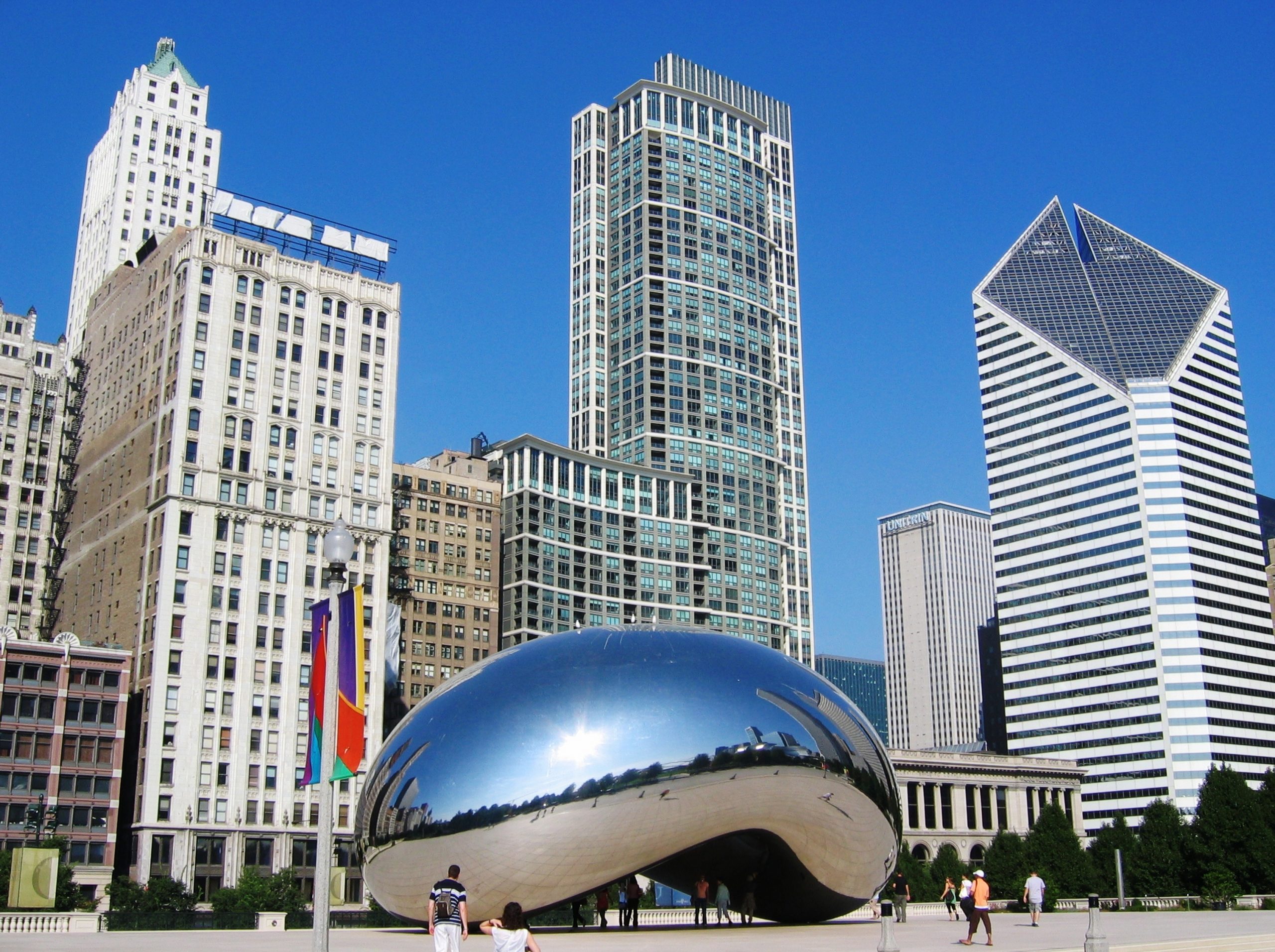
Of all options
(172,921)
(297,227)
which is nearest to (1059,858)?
(172,921)

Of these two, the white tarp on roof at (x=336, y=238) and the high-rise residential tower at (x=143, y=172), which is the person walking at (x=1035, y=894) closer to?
the white tarp on roof at (x=336, y=238)

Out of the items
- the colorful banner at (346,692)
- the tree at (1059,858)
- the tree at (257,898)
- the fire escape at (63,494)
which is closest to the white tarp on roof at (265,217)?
the fire escape at (63,494)

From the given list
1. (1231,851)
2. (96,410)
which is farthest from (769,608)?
(1231,851)

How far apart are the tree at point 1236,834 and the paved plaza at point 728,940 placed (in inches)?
1517

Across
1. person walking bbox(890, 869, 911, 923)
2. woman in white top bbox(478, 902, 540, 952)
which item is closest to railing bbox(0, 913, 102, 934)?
person walking bbox(890, 869, 911, 923)

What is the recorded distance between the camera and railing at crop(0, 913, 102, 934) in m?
41.7

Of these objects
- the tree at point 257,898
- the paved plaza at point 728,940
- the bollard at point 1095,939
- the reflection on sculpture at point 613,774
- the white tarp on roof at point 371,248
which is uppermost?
the white tarp on roof at point 371,248

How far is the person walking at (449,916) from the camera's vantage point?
71.2ft

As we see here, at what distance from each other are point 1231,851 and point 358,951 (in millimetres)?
67841

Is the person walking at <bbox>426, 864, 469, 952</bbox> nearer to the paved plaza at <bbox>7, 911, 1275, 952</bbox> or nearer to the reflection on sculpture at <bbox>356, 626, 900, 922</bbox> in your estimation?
the paved plaza at <bbox>7, 911, 1275, 952</bbox>

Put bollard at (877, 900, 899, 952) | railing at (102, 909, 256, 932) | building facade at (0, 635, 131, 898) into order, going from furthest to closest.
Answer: building facade at (0, 635, 131, 898) → railing at (102, 909, 256, 932) → bollard at (877, 900, 899, 952)

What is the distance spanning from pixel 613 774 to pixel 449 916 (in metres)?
10.1

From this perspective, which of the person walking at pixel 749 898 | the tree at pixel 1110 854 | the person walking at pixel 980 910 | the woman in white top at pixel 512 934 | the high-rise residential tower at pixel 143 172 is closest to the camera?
the woman in white top at pixel 512 934

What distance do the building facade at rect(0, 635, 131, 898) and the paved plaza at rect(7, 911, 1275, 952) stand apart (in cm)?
6290
